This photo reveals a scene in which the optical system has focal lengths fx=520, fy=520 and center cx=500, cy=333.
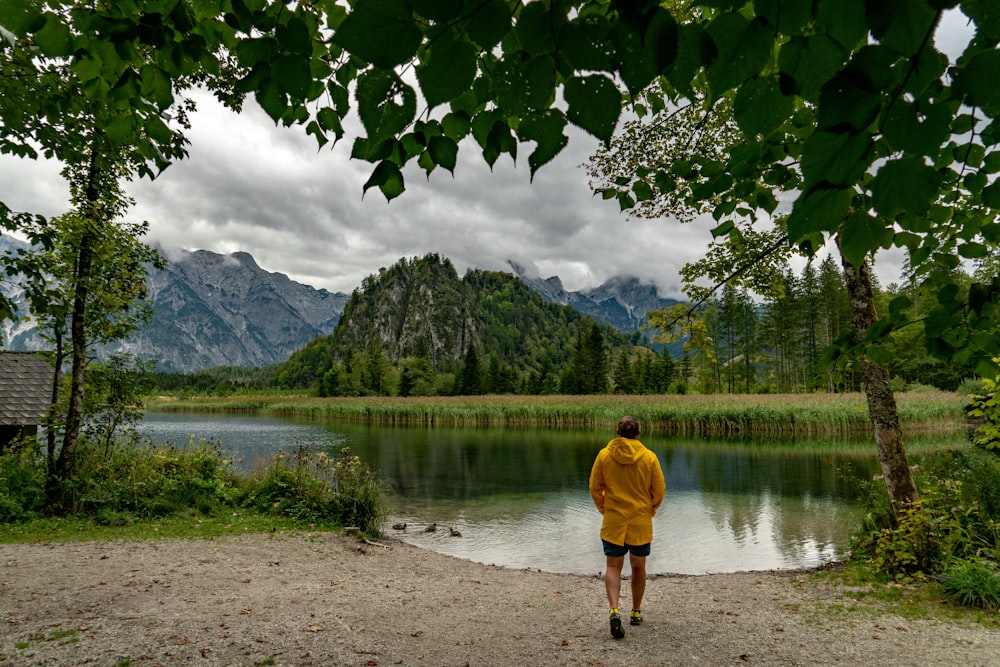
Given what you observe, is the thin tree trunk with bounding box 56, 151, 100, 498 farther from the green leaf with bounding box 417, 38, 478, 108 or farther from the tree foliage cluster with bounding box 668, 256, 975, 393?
the tree foliage cluster with bounding box 668, 256, 975, 393

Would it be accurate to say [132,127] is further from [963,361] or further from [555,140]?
[963,361]

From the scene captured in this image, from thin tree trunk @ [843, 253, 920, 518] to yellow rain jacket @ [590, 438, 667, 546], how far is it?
137 inches

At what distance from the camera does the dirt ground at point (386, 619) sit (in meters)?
4.18

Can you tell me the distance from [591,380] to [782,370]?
2489 centimetres

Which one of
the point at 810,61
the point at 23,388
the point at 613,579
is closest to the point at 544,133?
the point at 810,61

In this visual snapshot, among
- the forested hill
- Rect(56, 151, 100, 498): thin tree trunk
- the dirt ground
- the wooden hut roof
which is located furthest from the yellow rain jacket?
the forested hill

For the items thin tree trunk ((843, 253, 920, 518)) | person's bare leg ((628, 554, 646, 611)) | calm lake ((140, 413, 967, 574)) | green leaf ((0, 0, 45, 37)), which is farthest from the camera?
calm lake ((140, 413, 967, 574))

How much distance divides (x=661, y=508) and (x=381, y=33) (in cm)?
1368

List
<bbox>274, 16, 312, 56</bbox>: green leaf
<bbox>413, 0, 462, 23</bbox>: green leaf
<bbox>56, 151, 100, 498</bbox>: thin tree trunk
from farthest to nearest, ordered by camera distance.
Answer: <bbox>56, 151, 100, 498</bbox>: thin tree trunk → <bbox>274, 16, 312, 56</bbox>: green leaf → <bbox>413, 0, 462, 23</bbox>: green leaf

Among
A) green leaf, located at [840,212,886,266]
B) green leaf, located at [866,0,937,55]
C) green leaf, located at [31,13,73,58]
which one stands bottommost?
green leaf, located at [840,212,886,266]

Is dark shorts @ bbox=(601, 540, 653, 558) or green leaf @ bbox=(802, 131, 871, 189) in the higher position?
green leaf @ bbox=(802, 131, 871, 189)

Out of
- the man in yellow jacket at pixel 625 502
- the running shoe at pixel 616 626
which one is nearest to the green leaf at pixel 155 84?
the man in yellow jacket at pixel 625 502

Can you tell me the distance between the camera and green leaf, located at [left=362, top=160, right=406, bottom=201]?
1104 millimetres

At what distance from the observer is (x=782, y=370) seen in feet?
220
